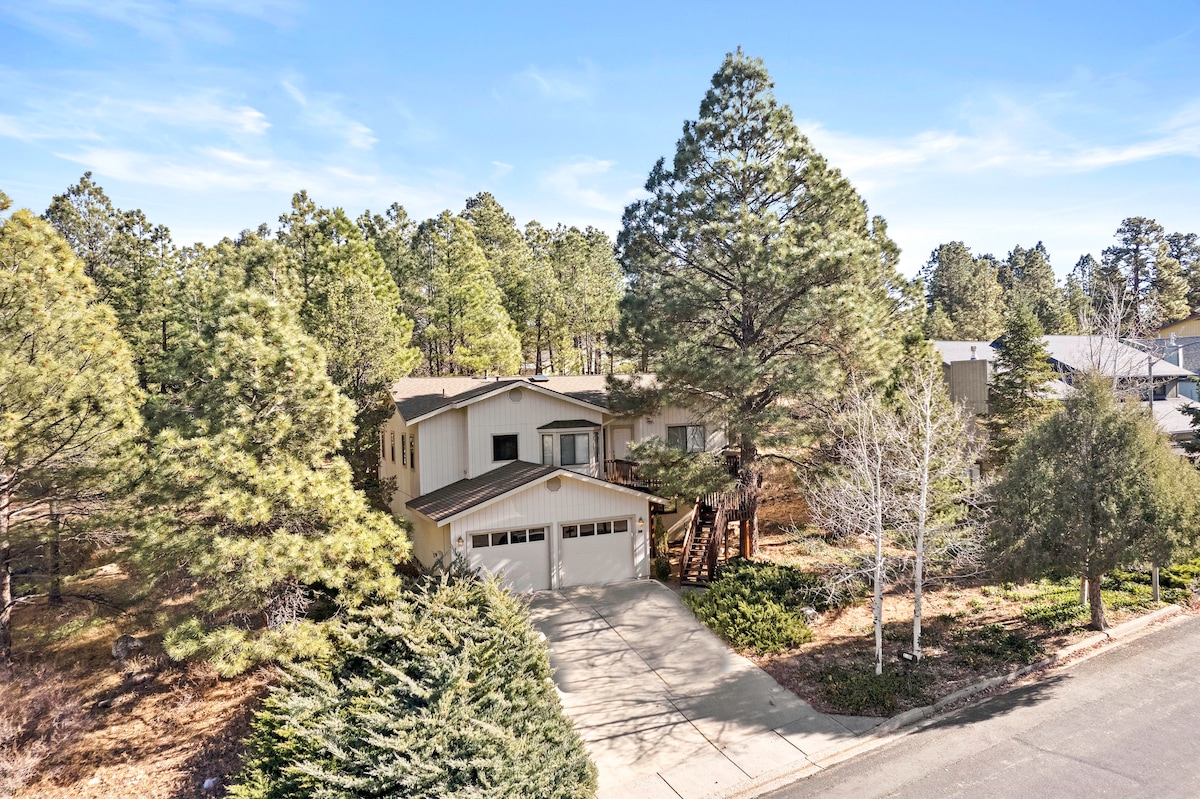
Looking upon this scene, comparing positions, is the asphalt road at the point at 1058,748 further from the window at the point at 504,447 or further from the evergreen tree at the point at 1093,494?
the window at the point at 504,447

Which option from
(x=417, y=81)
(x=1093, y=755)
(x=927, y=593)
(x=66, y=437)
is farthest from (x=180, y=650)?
(x=927, y=593)

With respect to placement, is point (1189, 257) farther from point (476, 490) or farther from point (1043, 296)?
point (476, 490)

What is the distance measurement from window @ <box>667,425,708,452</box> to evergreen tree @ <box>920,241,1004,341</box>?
100 ft

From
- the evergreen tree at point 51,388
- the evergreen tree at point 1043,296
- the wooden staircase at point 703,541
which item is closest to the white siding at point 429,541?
the wooden staircase at point 703,541

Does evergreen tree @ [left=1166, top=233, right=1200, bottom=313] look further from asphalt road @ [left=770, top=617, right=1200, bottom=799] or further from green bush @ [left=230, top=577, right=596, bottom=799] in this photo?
green bush @ [left=230, top=577, right=596, bottom=799]

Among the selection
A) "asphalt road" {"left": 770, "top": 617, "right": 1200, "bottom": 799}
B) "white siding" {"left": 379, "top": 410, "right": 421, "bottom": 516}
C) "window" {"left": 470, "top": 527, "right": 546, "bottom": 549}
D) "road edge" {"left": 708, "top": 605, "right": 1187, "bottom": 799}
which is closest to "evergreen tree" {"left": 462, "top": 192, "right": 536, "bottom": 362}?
"white siding" {"left": 379, "top": 410, "right": 421, "bottom": 516}

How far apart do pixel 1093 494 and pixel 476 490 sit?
567 inches

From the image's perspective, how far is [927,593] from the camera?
696 inches

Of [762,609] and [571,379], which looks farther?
[571,379]

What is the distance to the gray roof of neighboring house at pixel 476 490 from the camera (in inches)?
692

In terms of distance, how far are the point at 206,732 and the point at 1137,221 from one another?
3231 inches

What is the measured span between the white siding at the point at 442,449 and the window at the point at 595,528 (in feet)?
14.3

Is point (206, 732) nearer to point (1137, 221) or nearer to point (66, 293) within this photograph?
point (66, 293)

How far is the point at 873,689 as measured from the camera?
1227 centimetres
